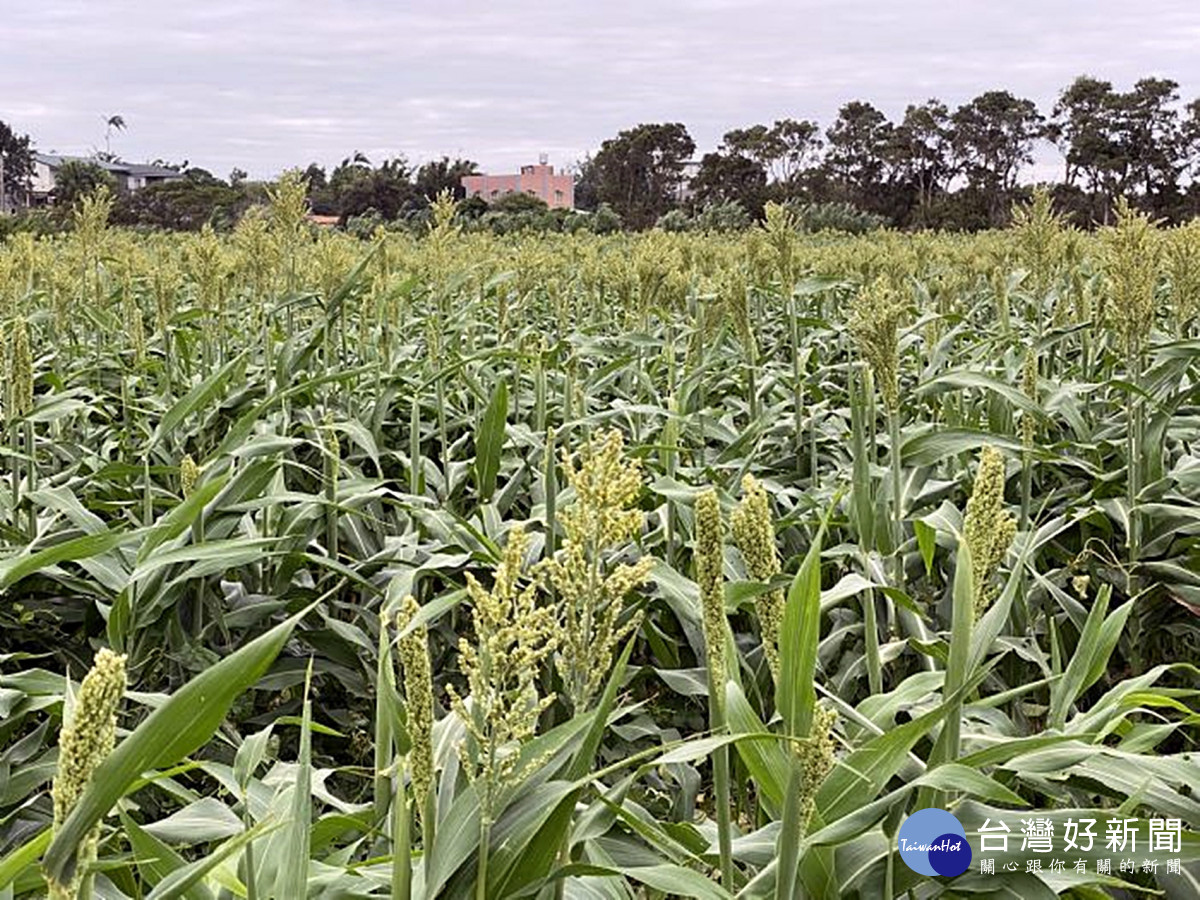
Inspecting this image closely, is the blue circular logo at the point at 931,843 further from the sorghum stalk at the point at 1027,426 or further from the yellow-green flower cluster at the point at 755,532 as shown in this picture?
the sorghum stalk at the point at 1027,426

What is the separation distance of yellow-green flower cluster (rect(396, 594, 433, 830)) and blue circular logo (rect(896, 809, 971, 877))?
664mm

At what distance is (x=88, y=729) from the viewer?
2.49 ft

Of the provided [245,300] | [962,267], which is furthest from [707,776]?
[962,267]

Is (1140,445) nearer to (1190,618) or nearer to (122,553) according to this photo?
(1190,618)

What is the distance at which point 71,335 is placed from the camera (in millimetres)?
6105

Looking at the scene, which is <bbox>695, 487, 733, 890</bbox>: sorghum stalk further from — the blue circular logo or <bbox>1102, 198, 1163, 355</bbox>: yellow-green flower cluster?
<bbox>1102, 198, 1163, 355</bbox>: yellow-green flower cluster

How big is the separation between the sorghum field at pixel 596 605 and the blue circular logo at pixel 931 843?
0.03 m

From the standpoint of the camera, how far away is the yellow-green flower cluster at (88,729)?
75cm

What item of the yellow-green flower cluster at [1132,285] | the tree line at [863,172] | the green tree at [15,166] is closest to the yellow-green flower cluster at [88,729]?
the yellow-green flower cluster at [1132,285]

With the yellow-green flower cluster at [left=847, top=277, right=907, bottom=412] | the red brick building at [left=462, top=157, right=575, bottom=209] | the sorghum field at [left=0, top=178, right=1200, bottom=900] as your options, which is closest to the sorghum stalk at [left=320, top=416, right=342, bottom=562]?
the sorghum field at [left=0, top=178, right=1200, bottom=900]

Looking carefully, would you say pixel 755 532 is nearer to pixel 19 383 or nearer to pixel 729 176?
pixel 19 383

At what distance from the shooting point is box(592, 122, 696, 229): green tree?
154 ft

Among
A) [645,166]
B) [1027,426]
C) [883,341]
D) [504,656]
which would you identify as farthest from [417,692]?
[645,166]

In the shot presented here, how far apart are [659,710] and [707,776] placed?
0.35m
